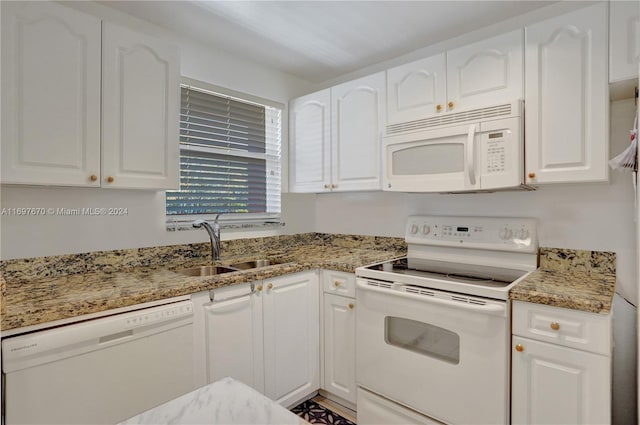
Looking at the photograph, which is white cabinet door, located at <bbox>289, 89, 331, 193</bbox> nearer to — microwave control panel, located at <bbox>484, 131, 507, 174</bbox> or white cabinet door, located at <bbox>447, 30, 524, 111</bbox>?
white cabinet door, located at <bbox>447, 30, 524, 111</bbox>

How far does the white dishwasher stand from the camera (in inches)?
45.7

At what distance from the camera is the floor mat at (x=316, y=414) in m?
2.05

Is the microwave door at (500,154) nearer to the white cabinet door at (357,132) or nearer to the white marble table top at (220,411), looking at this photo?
the white cabinet door at (357,132)

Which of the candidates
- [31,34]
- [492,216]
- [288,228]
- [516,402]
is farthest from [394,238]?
[31,34]

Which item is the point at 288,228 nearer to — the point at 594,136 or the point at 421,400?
the point at 421,400

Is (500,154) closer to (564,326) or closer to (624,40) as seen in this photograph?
(624,40)

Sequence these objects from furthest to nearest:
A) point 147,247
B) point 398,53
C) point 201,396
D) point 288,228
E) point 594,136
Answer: point 288,228, point 398,53, point 147,247, point 594,136, point 201,396

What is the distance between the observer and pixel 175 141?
1905 millimetres

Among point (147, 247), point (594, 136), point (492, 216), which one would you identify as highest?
point (594, 136)

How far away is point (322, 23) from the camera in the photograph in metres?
2.08

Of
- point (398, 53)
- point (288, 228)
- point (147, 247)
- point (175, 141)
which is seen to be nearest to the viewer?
point (175, 141)

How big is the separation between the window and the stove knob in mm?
1627

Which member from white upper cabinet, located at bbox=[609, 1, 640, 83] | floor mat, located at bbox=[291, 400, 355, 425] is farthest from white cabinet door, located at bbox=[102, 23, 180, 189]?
white upper cabinet, located at bbox=[609, 1, 640, 83]

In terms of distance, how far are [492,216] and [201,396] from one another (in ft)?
6.47
